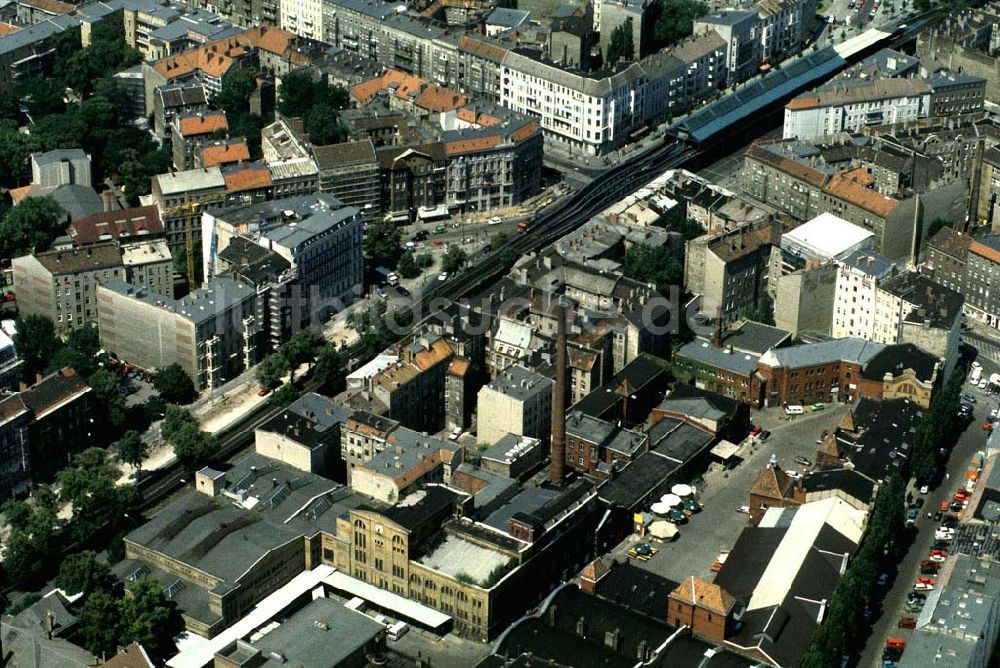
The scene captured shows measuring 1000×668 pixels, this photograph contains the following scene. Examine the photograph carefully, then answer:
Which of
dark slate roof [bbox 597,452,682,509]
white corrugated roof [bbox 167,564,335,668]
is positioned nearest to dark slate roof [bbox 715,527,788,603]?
dark slate roof [bbox 597,452,682,509]

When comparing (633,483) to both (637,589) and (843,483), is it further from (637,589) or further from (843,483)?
(843,483)

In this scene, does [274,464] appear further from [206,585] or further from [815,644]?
[815,644]

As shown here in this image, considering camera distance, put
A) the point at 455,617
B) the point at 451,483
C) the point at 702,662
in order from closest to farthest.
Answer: the point at 702,662 → the point at 455,617 → the point at 451,483

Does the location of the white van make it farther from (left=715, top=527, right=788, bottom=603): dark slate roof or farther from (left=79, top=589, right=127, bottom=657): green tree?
(left=715, top=527, right=788, bottom=603): dark slate roof

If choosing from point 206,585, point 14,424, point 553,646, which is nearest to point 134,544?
point 206,585

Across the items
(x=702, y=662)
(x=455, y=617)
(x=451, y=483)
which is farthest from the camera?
(x=451, y=483)

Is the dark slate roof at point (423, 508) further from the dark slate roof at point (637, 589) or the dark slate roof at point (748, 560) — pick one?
the dark slate roof at point (748, 560)
